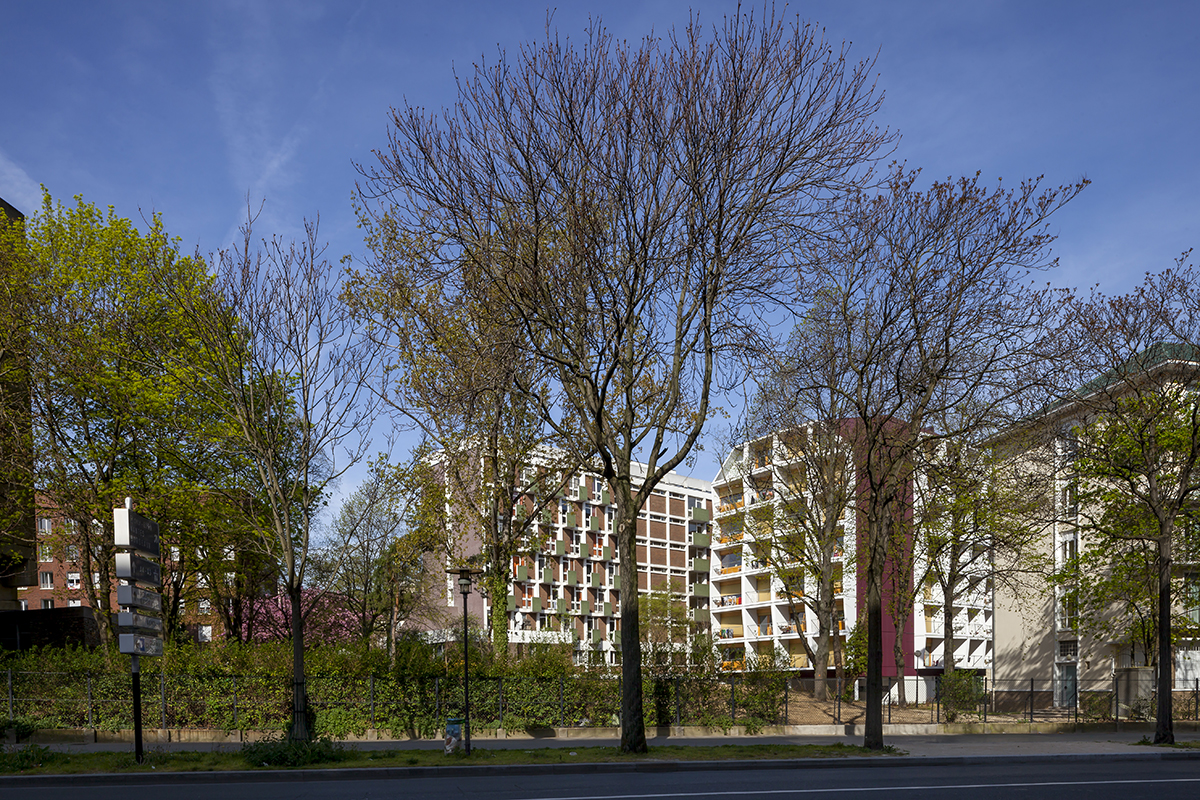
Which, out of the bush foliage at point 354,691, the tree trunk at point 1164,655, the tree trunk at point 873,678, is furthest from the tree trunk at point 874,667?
the tree trunk at point 1164,655

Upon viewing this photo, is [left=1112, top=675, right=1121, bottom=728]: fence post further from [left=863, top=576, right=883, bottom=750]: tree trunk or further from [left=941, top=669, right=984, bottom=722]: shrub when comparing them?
[left=863, top=576, right=883, bottom=750]: tree trunk

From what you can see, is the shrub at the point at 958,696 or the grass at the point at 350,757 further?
the shrub at the point at 958,696

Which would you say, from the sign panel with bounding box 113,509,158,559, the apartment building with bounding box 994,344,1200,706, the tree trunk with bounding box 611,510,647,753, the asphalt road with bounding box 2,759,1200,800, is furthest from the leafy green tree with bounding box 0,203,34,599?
the apartment building with bounding box 994,344,1200,706

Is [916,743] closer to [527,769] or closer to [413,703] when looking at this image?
[527,769]

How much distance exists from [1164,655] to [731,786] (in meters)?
16.1

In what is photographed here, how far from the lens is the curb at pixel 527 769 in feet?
49.4

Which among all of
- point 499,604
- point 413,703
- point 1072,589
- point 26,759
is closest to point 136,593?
point 26,759

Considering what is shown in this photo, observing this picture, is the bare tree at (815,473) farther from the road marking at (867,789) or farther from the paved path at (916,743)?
the road marking at (867,789)

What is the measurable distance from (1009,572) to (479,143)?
1054 inches

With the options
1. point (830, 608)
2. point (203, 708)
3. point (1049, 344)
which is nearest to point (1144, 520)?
point (1049, 344)

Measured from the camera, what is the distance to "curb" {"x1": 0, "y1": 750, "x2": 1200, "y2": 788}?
49.4 feet

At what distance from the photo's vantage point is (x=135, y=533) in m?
17.3

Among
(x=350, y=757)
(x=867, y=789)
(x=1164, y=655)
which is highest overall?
(x=867, y=789)

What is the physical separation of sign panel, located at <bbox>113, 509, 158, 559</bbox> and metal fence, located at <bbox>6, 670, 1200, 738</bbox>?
6.77 m
